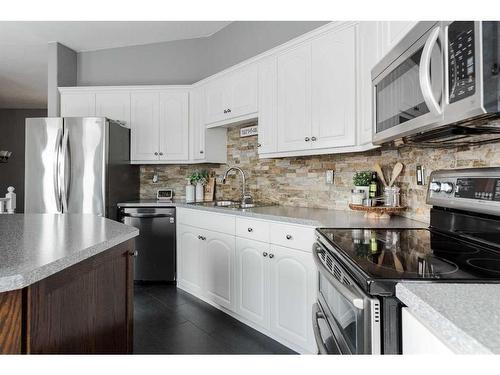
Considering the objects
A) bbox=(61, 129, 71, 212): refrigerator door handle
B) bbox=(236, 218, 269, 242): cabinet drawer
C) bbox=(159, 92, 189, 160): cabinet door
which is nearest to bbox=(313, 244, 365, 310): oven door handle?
bbox=(236, 218, 269, 242): cabinet drawer

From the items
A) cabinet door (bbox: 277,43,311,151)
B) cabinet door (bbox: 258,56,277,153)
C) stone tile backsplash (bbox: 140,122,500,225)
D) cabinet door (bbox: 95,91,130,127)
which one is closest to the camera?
stone tile backsplash (bbox: 140,122,500,225)

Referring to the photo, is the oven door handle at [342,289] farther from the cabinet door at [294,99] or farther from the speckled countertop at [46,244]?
the cabinet door at [294,99]

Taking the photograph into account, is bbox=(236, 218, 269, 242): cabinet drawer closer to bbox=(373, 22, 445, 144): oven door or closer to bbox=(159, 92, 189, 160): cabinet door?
bbox=(373, 22, 445, 144): oven door

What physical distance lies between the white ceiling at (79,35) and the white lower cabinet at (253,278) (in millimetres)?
2142

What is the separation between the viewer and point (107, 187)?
3.21 m

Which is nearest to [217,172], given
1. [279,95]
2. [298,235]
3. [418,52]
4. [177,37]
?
[279,95]

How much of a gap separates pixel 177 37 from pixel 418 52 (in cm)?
337

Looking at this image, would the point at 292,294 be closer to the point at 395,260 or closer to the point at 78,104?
the point at 395,260

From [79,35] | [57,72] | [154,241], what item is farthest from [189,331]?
[79,35]

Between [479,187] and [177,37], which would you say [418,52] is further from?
[177,37]

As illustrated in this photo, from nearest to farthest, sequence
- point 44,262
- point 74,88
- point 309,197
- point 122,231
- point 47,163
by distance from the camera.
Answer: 1. point 44,262
2. point 122,231
3. point 309,197
4. point 47,163
5. point 74,88

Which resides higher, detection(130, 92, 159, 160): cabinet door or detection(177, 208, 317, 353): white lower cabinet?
detection(130, 92, 159, 160): cabinet door

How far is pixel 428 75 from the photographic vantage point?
1.13 meters

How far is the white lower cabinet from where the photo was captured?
1.98 metres
